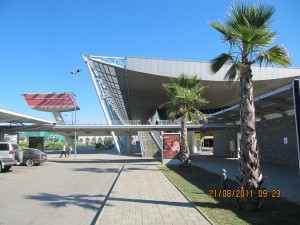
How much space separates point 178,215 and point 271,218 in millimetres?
2167

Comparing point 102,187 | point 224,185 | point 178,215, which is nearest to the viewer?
point 178,215

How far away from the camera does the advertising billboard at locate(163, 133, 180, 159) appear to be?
27500mm

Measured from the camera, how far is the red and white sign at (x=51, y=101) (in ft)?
217

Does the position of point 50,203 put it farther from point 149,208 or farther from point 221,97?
point 221,97

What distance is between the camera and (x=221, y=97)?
55.7m

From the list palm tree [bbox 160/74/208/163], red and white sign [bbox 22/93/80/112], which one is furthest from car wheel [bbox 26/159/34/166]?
red and white sign [bbox 22/93/80/112]

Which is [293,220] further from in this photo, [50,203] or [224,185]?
[50,203]

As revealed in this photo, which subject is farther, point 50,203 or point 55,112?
point 55,112

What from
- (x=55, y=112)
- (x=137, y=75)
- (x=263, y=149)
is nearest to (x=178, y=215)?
(x=263, y=149)

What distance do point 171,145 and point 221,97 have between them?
3055cm

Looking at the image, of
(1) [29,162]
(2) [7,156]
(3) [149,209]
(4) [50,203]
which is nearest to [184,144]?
(2) [7,156]

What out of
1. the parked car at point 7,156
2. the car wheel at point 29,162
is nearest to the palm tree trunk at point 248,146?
the parked car at point 7,156

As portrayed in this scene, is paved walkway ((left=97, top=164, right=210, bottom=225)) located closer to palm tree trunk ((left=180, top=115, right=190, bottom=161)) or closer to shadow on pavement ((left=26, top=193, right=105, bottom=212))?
shadow on pavement ((left=26, top=193, right=105, bottom=212))

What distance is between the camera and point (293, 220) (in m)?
7.36
